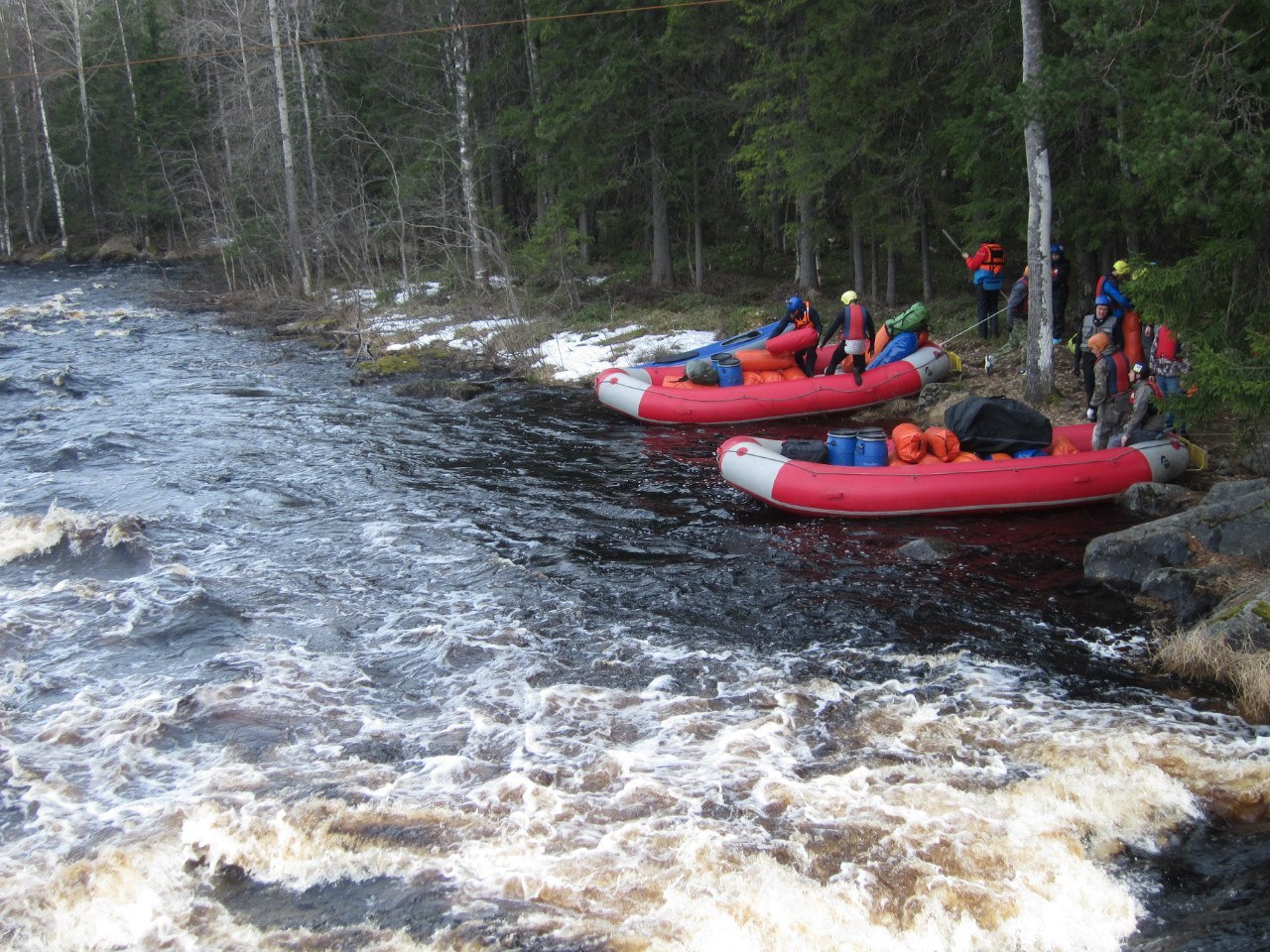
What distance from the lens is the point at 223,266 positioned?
3209cm

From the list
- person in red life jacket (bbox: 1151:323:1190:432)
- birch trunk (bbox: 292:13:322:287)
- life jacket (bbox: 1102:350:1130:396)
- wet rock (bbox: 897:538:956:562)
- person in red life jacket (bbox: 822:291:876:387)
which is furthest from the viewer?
birch trunk (bbox: 292:13:322:287)

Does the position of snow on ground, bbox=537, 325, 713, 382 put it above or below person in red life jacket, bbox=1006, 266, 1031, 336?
below

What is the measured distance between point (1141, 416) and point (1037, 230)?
2.71 metres

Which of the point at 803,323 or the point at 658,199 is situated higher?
the point at 658,199

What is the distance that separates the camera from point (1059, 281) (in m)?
13.4

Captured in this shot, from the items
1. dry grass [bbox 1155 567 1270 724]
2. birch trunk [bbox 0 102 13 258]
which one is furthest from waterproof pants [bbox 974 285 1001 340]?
birch trunk [bbox 0 102 13 258]

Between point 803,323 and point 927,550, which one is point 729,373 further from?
point 927,550

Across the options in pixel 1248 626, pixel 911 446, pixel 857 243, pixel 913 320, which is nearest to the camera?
pixel 1248 626

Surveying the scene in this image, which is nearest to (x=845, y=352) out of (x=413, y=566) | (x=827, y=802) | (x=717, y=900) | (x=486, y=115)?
(x=413, y=566)

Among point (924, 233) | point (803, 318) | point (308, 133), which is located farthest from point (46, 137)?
point (803, 318)

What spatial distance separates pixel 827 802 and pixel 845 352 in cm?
989

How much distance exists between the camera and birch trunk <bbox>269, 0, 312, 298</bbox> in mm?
24547

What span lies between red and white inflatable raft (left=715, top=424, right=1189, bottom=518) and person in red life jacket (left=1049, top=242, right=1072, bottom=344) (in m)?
2.99

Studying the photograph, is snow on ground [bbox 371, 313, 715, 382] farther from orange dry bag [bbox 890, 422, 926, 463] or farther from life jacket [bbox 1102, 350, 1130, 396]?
life jacket [bbox 1102, 350, 1130, 396]
